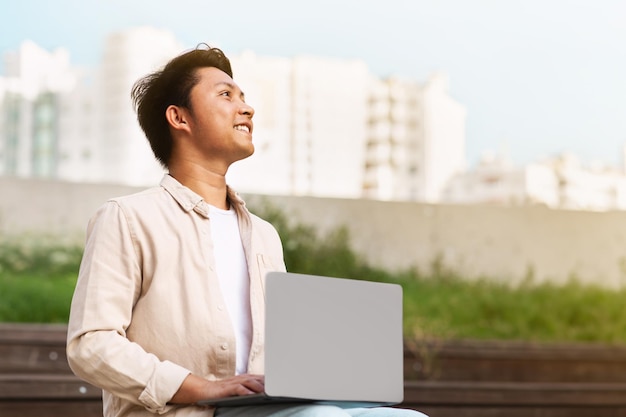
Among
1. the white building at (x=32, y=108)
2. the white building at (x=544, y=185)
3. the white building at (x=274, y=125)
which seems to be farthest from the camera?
the white building at (x=544, y=185)

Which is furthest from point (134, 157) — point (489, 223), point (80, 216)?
point (489, 223)

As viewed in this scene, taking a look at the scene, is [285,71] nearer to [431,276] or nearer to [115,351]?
[431,276]

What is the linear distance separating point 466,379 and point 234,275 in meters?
2.98

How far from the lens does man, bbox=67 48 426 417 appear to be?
123cm

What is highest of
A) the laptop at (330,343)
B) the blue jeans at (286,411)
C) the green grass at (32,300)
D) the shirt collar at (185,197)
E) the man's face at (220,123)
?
the man's face at (220,123)

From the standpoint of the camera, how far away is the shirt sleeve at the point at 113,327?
1.23 metres

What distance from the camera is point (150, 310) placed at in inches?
51.3

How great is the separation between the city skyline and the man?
4081 mm

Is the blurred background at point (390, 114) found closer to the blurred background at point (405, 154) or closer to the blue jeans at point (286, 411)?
the blurred background at point (405, 154)

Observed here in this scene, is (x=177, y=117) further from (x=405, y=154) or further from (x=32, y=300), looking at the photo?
(x=405, y=154)

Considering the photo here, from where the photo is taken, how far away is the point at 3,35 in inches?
197

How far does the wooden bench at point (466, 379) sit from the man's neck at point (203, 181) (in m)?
1.89

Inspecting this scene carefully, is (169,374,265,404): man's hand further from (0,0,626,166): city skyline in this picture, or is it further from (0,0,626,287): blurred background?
(0,0,626,166): city skyline

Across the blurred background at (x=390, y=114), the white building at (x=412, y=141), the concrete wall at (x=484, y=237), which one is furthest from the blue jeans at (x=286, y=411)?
the white building at (x=412, y=141)
